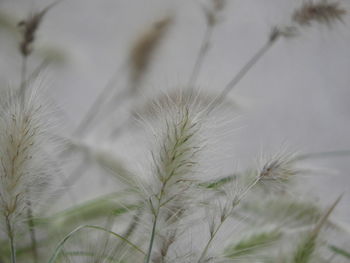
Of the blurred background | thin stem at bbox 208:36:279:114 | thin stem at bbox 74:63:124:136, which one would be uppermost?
the blurred background

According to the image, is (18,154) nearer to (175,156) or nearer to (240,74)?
(175,156)

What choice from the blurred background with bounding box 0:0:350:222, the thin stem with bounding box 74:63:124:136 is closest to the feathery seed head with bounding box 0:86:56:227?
the thin stem with bounding box 74:63:124:136

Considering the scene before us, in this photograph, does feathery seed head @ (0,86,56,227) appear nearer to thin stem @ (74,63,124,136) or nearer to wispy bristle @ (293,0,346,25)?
wispy bristle @ (293,0,346,25)

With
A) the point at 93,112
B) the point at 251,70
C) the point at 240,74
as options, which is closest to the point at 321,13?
the point at 240,74

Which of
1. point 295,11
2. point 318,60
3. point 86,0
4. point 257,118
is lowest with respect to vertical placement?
point 295,11

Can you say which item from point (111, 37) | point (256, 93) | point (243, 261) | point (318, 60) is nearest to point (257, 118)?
point (256, 93)

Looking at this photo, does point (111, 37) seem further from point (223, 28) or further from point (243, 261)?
point (243, 261)

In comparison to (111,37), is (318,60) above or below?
below

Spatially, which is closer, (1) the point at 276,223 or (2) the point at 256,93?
(1) the point at 276,223

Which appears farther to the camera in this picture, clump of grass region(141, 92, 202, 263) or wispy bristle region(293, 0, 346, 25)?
wispy bristle region(293, 0, 346, 25)
